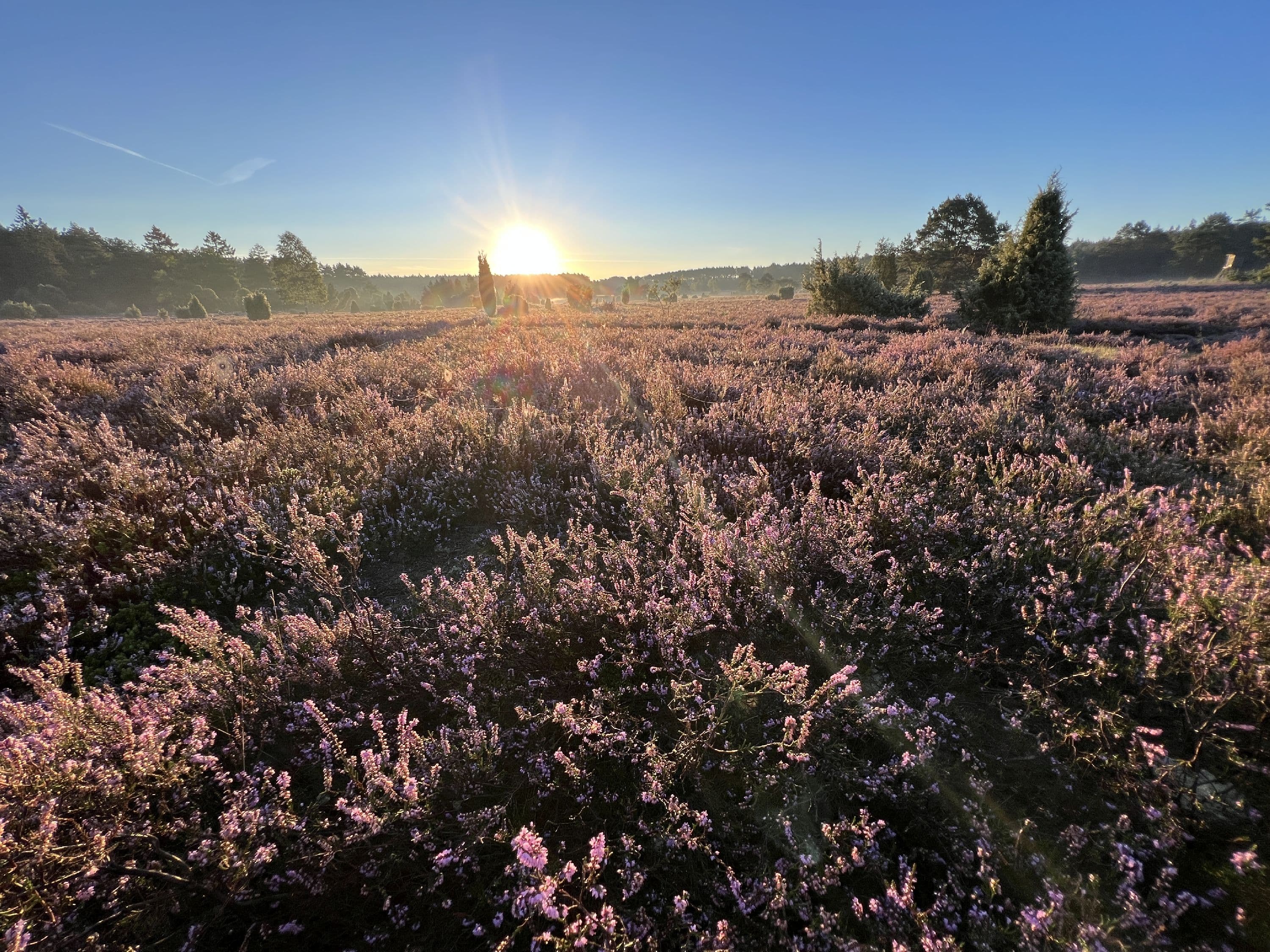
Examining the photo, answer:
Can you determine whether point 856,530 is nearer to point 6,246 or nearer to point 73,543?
point 73,543

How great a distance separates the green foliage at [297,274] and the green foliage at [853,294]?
6899 cm

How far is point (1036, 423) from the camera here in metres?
4.57

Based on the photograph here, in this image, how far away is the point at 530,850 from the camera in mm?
1343

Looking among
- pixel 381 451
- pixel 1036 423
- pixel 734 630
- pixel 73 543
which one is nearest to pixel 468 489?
pixel 381 451

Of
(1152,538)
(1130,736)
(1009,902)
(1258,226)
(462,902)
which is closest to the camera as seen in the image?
(1009,902)

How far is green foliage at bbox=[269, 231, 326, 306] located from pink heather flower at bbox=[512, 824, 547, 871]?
78.2m

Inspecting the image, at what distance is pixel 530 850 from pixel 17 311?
6656 centimetres

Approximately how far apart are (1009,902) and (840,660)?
0.95 meters

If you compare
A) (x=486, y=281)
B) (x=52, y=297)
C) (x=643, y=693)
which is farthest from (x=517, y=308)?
(x=52, y=297)

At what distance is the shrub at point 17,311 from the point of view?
129 feet

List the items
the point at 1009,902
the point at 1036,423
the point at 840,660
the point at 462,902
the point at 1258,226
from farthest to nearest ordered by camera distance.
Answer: the point at 1258,226 < the point at 1036,423 < the point at 840,660 < the point at 462,902 < the point at 1009,902

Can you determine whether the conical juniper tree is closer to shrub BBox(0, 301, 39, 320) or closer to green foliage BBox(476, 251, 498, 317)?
green foliage BBox(476, 251, 498, 317)

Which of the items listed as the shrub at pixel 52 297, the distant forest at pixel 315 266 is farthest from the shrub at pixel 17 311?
the shrub at pixel 52 297

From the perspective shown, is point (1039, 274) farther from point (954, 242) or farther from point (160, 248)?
point (160, 248)
